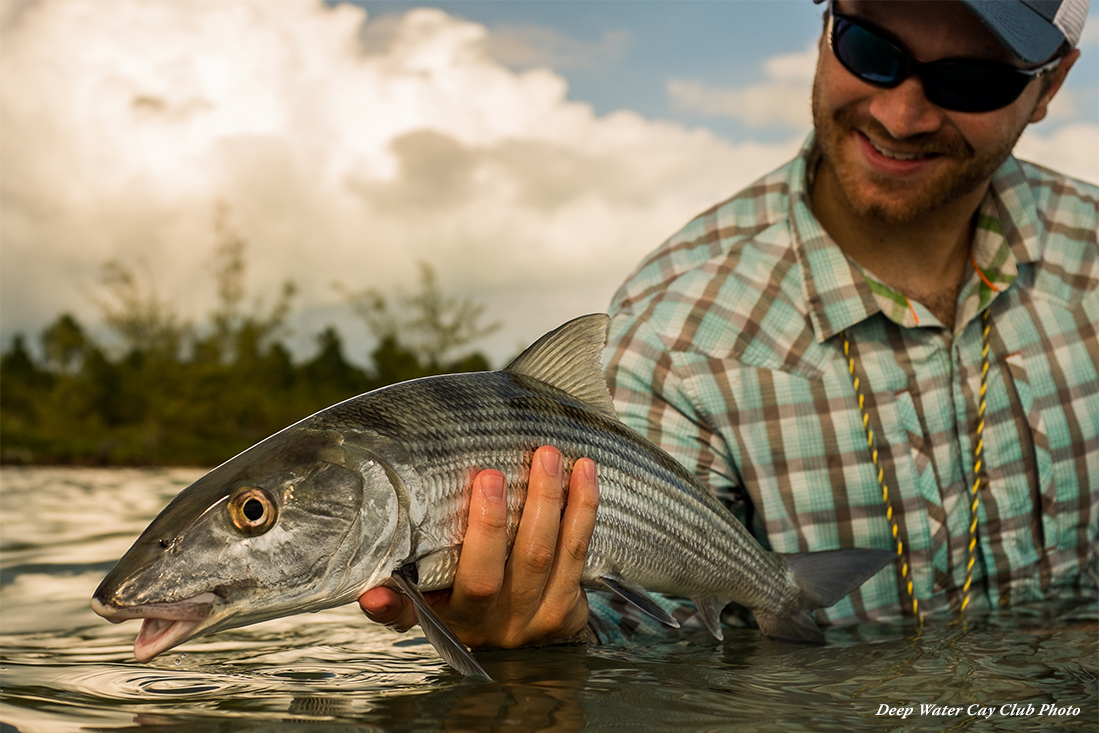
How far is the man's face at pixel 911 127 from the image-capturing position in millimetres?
3369

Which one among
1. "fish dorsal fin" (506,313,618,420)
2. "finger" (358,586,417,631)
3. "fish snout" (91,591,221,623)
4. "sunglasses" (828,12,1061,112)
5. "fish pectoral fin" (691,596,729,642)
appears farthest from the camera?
"sunglasses" (828,12,1061,112)

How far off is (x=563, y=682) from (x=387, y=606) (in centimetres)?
58

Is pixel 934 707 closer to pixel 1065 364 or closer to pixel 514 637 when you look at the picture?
pixel 514 637

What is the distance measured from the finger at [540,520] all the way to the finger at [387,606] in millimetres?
276

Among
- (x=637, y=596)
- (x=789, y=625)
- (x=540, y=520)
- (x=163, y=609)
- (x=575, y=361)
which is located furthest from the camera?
(x=789, y=625)

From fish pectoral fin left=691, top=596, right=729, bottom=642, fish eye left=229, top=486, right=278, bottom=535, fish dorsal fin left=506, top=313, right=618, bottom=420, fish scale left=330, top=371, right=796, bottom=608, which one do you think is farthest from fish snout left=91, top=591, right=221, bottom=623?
fish pectoral fin left=691, top=596, right=729, bottom=642

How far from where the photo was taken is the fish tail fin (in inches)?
115

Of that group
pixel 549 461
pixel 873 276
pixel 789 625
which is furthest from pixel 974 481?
pixel 549 461

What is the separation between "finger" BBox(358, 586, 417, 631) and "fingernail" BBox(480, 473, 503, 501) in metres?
0.31

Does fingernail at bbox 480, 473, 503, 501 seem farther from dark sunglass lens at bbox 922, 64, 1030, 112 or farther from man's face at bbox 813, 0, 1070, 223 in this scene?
dark sunglass lens at bbox 922, 64, 1030, 112

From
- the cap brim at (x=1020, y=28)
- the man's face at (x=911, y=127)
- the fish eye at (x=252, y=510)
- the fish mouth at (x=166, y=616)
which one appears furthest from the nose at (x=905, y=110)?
the fish mouth at (x=166, y=616)

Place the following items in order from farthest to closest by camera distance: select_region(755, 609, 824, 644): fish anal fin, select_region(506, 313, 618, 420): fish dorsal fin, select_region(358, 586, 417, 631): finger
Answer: select_region(755, 609, 824, 644): fish anal fin → select_region(506, 313, 618, 420): fish dorsal fin → select_region(358, 586, 417, 631): finger

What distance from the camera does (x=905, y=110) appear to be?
3.42 meters

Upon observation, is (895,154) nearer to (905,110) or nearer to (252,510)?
(905,110)
